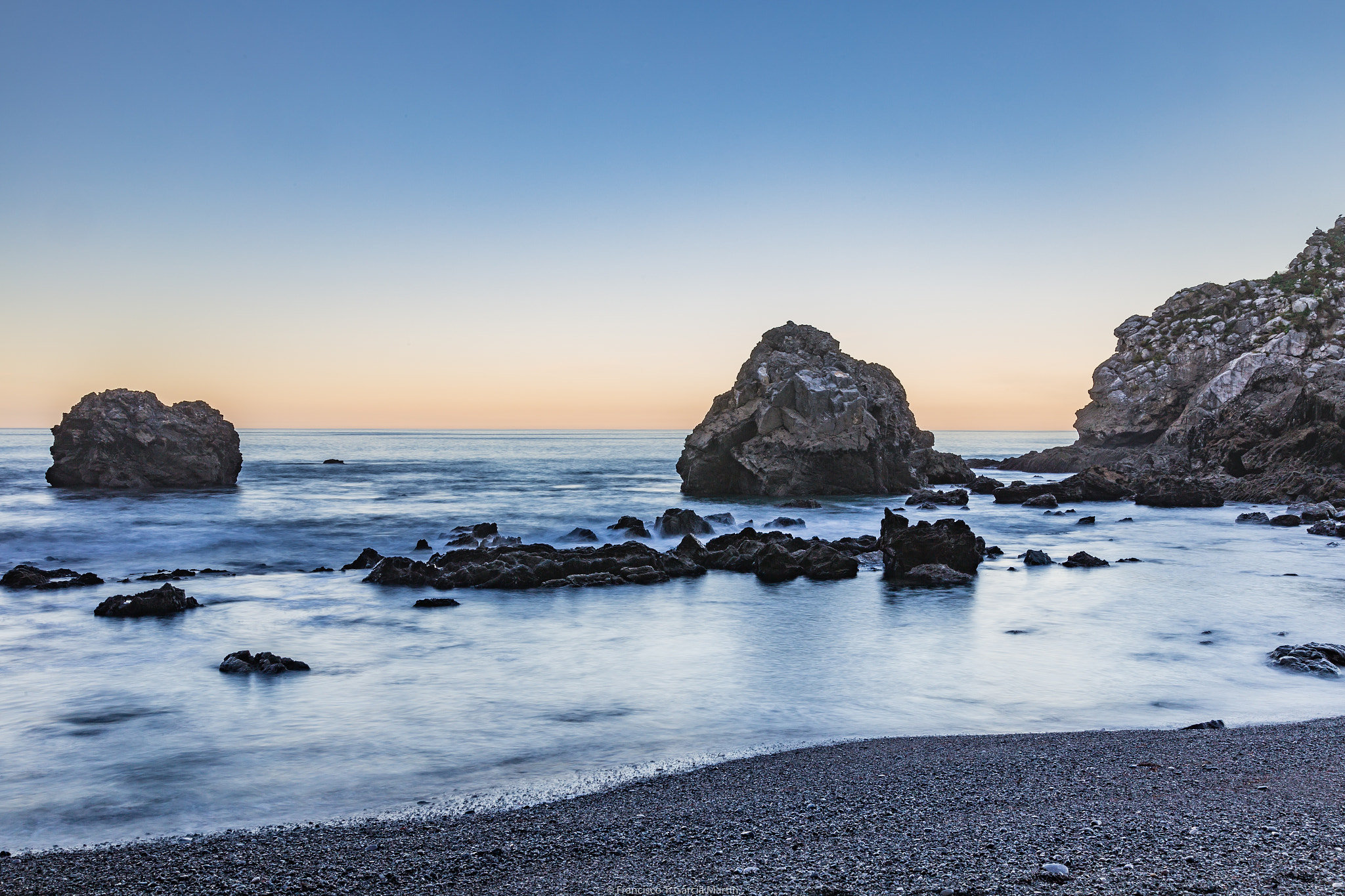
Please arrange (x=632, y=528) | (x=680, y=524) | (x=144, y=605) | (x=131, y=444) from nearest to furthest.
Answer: (x=144, y=605), (x=680, y=524), (x=632, y=528), (x=131, y=444)

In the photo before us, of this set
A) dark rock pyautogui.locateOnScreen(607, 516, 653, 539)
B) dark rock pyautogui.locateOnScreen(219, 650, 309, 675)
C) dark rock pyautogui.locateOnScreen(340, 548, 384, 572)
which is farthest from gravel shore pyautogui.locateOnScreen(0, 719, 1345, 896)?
dark rock pyautogui.locateOnScreen(607, 516, 653, 539)

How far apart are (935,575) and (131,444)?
42590 millimetres

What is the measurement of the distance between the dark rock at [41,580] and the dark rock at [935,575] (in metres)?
19.3

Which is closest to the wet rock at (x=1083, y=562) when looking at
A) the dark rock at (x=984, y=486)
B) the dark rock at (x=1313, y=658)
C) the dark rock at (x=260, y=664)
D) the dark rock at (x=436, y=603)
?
the dark rock at (x=1313, y=658)

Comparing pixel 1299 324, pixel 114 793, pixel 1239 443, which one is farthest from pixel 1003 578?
pixel 1299 324

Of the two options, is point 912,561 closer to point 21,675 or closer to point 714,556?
point 714,556

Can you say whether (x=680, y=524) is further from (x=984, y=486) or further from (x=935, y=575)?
(x=984, y=486)

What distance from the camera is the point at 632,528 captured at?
1142 inches

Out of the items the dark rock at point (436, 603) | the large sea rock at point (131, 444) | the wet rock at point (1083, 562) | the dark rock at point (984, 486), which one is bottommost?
the dark rock at point (436, 603)

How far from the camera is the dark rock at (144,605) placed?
52.0 feet

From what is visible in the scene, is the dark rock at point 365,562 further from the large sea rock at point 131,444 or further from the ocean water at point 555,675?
the large sea rock at point 131,444

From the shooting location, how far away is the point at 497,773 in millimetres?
7941

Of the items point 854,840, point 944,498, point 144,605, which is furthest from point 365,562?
point 944,498

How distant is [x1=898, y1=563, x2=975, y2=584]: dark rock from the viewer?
19531mm
